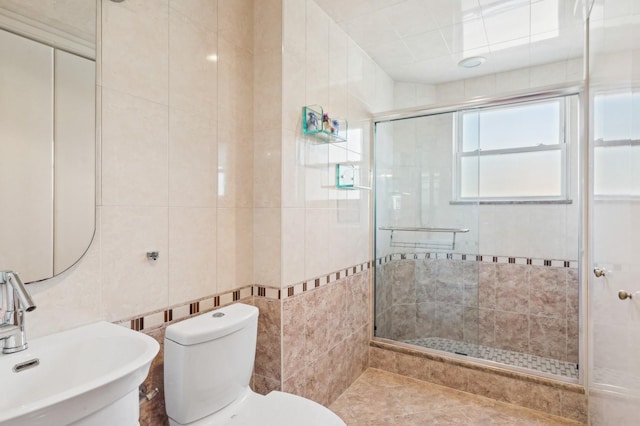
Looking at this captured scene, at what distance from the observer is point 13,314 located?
940mm

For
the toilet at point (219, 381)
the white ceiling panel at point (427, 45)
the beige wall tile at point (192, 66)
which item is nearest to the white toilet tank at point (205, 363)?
the toilet at point (219, 381)

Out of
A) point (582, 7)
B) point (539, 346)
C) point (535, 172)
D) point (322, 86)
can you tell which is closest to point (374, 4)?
point (322, 86)

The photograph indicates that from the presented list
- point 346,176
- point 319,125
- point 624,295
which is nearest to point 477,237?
point 346,176

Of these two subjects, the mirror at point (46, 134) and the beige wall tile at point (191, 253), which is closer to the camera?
the mirror at point (46, 134)

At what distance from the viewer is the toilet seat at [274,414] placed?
1.25m

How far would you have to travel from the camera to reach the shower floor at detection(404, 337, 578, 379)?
93.5 inches

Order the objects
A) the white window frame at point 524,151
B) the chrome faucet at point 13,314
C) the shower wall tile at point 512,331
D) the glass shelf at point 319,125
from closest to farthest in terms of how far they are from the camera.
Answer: the chrome faucet at point 13,314 < the glass shelf at point 319,125 < the white window frame at point 524,151 < the shower wall tile at point 512,331

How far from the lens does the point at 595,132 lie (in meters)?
1.64

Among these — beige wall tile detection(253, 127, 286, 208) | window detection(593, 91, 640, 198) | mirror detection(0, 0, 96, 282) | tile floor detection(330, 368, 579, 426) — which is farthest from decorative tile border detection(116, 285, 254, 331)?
window detection(593, 91, 640, 198)

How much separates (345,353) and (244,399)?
96 centimetres

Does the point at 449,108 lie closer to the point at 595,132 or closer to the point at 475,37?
the point at 475,37

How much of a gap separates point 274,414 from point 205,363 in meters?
0.33

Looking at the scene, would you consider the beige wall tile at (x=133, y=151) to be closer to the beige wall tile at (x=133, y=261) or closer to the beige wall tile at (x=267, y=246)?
the beige wall tile at (x=133, y=261)

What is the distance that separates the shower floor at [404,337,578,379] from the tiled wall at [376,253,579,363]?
1.8 inches
